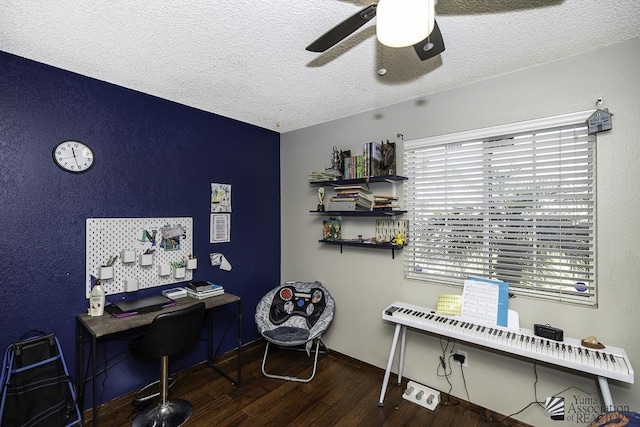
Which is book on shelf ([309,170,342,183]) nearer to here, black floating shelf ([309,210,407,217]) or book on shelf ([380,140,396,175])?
black floating shelf ([309,210,407,217])

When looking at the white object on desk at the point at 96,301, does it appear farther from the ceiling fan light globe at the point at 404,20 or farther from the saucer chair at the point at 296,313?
the ceiling fan light globe at the point at 404,20

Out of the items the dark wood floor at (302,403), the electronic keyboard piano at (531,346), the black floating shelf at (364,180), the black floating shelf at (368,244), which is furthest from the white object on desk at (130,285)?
the electronic keyboard piano at (531,346)

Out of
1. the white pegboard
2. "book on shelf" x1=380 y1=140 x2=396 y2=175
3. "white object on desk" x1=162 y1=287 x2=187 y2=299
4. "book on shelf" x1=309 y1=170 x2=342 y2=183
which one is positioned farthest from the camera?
"book on shelf" x1=309 y1=170 x2=342 y2=183

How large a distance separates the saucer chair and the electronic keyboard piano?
80cm

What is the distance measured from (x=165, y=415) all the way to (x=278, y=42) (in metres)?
2.73

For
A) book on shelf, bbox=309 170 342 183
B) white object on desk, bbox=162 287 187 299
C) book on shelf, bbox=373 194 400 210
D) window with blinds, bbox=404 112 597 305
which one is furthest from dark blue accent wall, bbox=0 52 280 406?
window with blinds, bbox=404 112 597 305

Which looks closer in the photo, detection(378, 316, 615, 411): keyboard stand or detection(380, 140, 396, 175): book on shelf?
detection(378, 316, 615, 411): keyboard stand

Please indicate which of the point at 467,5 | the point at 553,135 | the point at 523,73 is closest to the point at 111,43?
the point at 467,5

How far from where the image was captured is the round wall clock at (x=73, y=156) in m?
2.10

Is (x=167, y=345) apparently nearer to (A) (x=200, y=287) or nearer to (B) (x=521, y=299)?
(A) (x=200, y=287)

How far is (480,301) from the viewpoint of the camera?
216 centimetres

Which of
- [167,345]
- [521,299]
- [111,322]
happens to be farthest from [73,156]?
[521,299]

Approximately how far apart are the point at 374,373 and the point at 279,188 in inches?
91.7

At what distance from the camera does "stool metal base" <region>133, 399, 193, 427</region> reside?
2.11m
